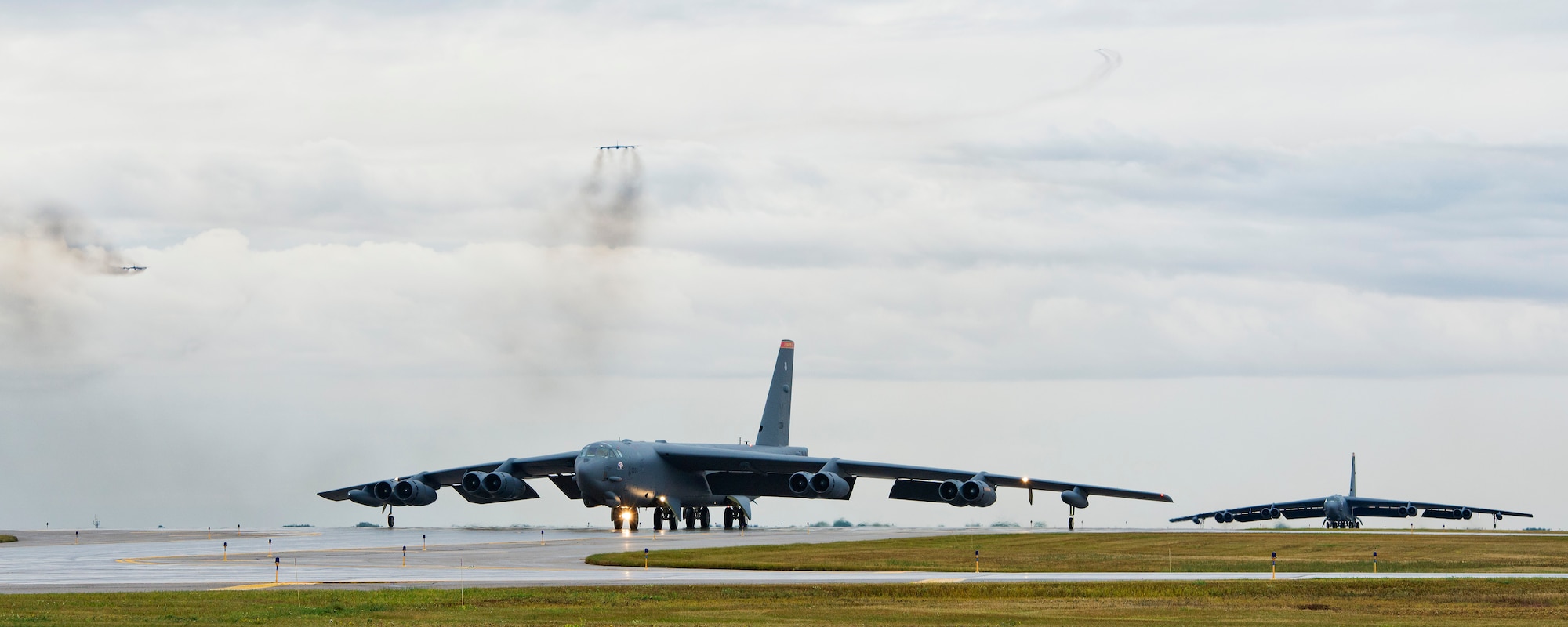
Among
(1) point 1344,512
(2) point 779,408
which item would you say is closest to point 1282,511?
(1) point 1344,512

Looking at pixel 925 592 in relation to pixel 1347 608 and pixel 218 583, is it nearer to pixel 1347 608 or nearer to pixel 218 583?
pixel 1347 608

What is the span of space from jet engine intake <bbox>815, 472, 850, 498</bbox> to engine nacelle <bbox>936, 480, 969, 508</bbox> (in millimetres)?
4103

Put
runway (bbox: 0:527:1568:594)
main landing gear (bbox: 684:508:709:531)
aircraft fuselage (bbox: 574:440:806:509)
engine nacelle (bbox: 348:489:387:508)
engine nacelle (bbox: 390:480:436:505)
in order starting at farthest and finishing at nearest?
main landing gear (bbox: 684:508:709:531) → engine nacelle (bbox: 348:489:387:508) → engine nacelle (bbox: 390:480:436:505) → aircraft fuselage (bbox: 574:440:806:509) → runway (bbox: 0:527:1568:594)

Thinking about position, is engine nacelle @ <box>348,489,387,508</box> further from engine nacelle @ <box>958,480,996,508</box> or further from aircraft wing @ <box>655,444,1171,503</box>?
engine nacelle @ <box>958,480,996,508</box>

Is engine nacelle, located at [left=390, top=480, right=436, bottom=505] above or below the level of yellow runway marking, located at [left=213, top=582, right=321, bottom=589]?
below

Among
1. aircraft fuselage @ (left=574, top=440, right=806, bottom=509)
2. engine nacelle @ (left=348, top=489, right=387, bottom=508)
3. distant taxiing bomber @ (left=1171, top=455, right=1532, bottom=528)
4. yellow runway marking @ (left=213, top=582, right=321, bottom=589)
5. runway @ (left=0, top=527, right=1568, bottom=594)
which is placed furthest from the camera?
distant taxiing bomber @ (left=1171, top=455, right=1532, bottom=528)

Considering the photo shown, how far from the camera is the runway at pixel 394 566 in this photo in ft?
107

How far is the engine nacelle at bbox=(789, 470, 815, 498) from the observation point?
64.6 meters

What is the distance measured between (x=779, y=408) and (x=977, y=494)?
16.2m

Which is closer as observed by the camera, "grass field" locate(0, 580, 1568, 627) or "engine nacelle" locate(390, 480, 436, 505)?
"grass field" locate(0, 580, 1568, 627)

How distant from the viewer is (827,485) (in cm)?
6481

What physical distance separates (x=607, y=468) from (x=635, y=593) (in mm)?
31690

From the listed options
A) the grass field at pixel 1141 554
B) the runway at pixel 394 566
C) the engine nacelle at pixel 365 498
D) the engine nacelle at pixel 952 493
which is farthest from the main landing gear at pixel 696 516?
A: the grass field at pixel 1141 554

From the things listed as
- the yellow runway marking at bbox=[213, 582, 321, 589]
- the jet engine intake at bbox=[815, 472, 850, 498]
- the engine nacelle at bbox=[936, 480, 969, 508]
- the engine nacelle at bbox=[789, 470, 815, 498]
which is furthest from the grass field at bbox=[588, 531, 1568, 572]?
the yellow runway marking at bbox=[213, 582, 321, 589]
